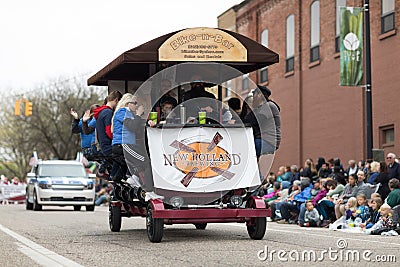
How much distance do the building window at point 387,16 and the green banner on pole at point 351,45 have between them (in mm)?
3155

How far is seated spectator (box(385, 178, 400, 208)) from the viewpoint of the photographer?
Result: 19.0m

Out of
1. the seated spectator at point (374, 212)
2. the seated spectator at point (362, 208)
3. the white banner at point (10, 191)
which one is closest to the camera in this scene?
the seated spectator at point (374, 212)

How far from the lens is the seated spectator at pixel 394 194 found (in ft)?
62.5

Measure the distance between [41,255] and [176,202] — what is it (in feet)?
9.36

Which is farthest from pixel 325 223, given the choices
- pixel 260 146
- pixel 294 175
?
pixel 260 146

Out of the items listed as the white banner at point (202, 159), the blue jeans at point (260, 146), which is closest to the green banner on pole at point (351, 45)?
the blue jeans at point (260, 146)

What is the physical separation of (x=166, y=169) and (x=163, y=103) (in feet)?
4.77

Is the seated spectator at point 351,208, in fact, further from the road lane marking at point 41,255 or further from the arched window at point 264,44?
the arched window at point 264,44

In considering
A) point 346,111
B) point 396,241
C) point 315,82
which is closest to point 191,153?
point 396,241

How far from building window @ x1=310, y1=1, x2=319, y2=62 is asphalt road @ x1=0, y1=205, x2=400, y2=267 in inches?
797

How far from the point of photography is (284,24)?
40.4 metres

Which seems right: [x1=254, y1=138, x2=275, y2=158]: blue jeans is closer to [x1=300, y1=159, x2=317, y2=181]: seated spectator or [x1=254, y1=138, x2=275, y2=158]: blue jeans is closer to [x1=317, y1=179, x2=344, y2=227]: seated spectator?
[x1=317, y1=179, x2=344, y2=227]: seated spectator

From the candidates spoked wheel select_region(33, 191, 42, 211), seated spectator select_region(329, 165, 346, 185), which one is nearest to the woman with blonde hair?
seated spectator select_region(329, 165, 346, 185)

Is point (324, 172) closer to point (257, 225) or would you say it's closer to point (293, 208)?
point (293, 208)
